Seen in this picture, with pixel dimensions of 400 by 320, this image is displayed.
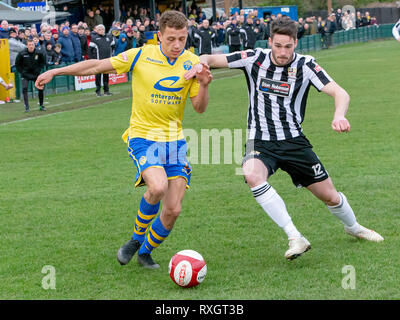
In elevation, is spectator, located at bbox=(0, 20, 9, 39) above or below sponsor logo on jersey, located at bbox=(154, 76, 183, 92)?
below

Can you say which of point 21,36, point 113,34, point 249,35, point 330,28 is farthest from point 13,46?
point 330,28

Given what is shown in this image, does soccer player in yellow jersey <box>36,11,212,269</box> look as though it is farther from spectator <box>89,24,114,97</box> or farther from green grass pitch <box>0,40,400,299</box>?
spectator <box>89,24,114,97</box>

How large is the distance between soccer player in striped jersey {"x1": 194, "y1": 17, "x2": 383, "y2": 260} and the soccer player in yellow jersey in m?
0.32

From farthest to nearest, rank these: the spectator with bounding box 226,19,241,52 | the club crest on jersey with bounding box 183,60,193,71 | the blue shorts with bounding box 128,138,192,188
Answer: the spectator with bounding box 226,19,241,52, the club crest on jersey with bounding box 183,60,193,71, the blue shorts with bounding box 128,138,192,188

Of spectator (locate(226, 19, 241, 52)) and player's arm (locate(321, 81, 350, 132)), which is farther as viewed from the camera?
spectator (locate(226, 19, 241, 52))

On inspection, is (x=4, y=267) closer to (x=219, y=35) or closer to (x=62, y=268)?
(x=62, y=268)

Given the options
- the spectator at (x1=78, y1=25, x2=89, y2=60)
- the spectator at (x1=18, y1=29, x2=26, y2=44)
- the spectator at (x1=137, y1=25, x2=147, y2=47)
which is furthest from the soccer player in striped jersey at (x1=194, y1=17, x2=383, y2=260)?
the spectator at (x1=137, y1=25, x2=147, y2=47)

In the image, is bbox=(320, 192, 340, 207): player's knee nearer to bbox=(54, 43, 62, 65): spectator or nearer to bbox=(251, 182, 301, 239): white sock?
bbox=(251, 182, 301, 239): white sock

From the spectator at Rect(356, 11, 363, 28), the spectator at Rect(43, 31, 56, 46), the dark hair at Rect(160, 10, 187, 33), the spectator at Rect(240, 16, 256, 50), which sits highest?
the dark hair at Rect(160, 10, 187, 33)

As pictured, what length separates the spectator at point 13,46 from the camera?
21.5 m

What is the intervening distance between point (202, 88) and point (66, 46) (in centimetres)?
1866

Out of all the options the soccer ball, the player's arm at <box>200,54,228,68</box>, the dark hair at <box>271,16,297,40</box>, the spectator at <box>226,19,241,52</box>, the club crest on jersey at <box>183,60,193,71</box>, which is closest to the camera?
the soccer ball

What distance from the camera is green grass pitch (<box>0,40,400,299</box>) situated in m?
5.37
